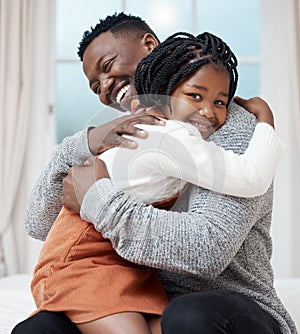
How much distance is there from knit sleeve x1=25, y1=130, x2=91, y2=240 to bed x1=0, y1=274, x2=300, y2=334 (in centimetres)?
38

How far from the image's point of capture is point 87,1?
11.6ft

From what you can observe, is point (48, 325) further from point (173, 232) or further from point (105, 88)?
point (105, 88)

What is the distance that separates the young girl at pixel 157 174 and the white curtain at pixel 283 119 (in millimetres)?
2081

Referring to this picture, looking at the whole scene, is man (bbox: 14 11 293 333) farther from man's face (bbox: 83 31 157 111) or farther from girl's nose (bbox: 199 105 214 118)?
man's face (bbox: 83 31 157 111)

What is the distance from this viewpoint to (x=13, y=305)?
2.06 metres

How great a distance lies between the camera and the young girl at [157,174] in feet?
3.90

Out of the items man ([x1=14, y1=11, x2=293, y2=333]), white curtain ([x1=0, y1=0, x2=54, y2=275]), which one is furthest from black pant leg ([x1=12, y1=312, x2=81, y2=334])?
white curtain ([x1=0, y1=0, x2=54, y2=275])

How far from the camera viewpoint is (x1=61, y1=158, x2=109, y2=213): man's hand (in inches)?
50.0

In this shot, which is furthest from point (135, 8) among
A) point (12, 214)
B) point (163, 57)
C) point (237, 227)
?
point (237, 227)

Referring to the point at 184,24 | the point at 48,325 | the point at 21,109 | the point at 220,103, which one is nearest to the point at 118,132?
the point at 220,103

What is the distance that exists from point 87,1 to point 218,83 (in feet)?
7.84

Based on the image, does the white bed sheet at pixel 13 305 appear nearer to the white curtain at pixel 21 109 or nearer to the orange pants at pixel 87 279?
the orange pants at pixel 87 279

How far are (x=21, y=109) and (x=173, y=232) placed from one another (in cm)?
235

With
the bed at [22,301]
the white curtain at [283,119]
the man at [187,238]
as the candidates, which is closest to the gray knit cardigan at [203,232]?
the man at [187,238]
